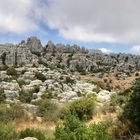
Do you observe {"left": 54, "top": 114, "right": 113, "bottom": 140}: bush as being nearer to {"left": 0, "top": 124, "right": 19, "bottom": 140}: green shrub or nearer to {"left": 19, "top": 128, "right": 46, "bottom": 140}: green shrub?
{"left": 19, "top": 128, "right": 46, "bottom": 140}: green shrub

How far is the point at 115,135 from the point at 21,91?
35.6m

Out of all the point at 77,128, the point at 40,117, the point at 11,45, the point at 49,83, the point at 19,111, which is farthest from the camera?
the point at 11,45

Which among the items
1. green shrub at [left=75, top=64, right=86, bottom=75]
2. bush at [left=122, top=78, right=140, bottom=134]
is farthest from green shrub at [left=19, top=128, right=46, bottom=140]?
green shrub at [left=75, top=64, right=86, bottom=75]

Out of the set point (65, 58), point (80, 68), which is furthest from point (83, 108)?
point (65, 58)

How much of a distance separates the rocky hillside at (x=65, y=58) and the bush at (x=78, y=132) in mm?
74615

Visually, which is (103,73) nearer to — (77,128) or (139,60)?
(139,60)

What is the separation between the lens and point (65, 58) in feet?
347

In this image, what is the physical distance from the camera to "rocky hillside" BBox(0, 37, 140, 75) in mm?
90125

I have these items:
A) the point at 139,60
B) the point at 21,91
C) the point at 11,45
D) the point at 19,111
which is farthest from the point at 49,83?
the point at 139,60

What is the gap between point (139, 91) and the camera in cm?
1467

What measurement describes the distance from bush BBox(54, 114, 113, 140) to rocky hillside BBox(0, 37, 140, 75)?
245ft

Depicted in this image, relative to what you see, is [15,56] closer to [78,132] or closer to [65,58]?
[65,58]

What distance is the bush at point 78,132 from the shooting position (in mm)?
9883

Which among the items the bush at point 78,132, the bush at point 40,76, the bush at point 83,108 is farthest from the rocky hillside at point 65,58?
the bush at point 78,132
